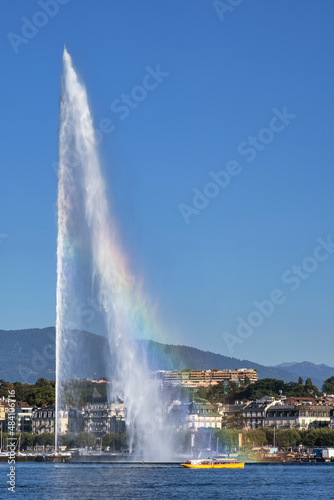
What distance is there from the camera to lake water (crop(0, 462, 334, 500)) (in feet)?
178

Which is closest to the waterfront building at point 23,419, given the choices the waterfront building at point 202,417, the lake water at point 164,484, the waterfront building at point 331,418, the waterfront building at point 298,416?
the waterfront building at point 202,417

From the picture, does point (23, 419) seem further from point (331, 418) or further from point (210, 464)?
point (210, 464)

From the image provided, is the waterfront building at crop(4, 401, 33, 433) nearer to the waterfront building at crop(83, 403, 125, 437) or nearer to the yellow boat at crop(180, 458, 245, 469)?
the waterfront building at crop(83, 403, 125, 437)

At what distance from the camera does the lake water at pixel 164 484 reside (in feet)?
178

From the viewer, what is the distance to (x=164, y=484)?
2422 inches


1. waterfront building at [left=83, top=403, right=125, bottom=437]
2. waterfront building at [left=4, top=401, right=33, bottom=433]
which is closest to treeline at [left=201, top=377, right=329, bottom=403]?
waterfront building at [left=4, top=401, right=33, bottom=433]

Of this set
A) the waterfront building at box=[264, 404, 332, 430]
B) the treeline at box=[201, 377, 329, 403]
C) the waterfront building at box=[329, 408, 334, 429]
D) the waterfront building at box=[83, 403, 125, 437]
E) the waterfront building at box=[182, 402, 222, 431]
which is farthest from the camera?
the treeline at box=[201, 377, 329, 403]

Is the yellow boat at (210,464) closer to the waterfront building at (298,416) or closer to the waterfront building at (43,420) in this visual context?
the waterfront building at (298,416)

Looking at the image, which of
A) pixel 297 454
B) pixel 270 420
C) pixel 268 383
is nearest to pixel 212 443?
pixel 297 454

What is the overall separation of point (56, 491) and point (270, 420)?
3551 inches

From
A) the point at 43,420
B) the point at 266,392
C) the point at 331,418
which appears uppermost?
the point at 266,392

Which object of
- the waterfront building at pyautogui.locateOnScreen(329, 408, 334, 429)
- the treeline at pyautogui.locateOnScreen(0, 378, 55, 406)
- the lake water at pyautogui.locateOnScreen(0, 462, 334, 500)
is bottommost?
the lake water at pyautogui.locateOnScreen(0, 462, 334, 500)

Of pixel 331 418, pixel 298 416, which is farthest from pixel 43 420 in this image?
pixel 331 418

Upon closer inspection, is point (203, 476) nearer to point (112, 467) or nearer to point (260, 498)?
point (112, 467)
